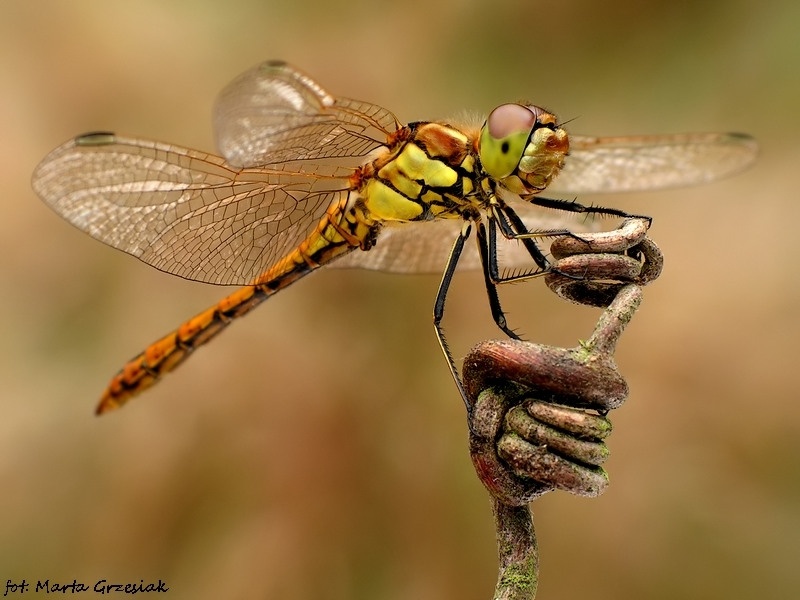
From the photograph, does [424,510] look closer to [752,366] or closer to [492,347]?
[752,366]

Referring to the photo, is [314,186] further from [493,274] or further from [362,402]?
[362,402]

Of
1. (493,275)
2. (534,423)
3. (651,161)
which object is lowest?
(534,423)

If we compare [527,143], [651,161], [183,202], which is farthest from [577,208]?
[183,202]

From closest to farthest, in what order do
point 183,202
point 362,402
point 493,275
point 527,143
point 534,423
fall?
point 534,423 < point 527,143 < point 493,275 < point 183,202 < point 362,402

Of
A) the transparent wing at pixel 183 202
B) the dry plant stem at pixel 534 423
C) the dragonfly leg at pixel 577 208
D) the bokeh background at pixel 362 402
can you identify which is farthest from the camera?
the bokeh background at pixel 362 402

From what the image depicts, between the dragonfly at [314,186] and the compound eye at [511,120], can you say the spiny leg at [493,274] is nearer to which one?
the dragonfly at [314,186]

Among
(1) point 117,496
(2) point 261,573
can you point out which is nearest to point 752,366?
(2) point 261,573

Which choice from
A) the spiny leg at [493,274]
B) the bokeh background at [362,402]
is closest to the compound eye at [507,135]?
the spiny leg at [493,274]
